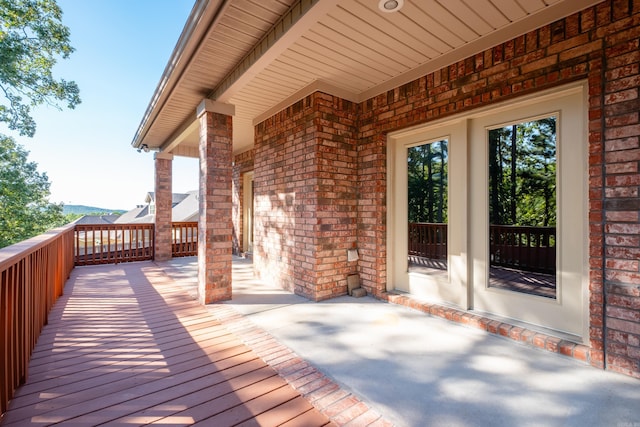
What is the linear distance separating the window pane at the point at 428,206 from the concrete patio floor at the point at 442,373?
66 centimetres

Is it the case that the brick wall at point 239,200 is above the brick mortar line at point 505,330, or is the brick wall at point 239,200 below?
above

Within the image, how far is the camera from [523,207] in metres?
2.70

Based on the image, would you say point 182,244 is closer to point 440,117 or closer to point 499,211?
point 440,117

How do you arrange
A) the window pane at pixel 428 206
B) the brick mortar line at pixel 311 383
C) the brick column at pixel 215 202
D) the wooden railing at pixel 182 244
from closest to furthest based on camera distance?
the brick mortar line at pixel 311 383, the window pane at pixel 428 206, the brick column at pixel 215 202, the wooden railing at pixel 182 244

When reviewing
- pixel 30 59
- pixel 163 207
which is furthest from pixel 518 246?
pixel 30 59

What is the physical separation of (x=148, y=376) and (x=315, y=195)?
7.94 ft

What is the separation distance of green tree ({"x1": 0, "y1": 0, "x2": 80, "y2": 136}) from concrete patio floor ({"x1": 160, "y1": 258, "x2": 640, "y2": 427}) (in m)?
9.97

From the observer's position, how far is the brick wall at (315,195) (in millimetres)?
3670

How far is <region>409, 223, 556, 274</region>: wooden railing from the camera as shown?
2.56 meters

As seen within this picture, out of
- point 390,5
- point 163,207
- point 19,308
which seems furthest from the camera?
point 163,207

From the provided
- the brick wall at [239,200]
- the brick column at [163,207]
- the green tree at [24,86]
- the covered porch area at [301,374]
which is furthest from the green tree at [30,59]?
the covered porch area at [301,374]

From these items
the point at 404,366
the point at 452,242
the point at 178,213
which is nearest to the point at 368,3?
the point at 452,242

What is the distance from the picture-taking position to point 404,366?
6.92 ft

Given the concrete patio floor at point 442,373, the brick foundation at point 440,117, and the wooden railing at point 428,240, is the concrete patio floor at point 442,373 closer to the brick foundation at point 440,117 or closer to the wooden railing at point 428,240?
the brick foundation at point 440,117
